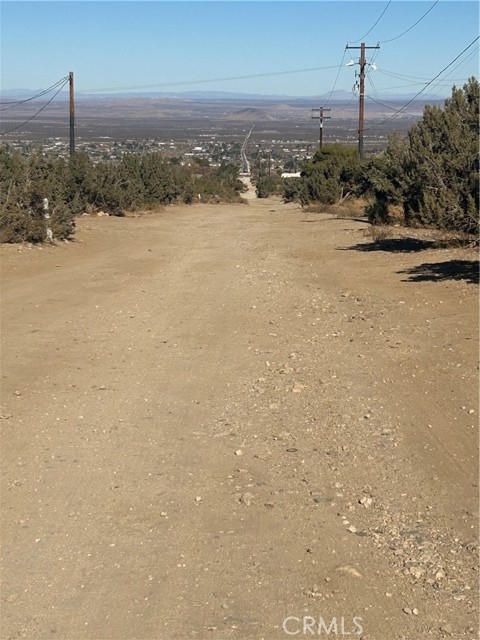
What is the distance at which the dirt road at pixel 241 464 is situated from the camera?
500cm

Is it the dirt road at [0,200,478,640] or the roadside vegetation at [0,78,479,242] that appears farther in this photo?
the roadside vegetation at [0,78,479,242]

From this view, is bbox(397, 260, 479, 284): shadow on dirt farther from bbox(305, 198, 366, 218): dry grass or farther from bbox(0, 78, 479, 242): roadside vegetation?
bbox(305, 198, 366, 218): dry grass

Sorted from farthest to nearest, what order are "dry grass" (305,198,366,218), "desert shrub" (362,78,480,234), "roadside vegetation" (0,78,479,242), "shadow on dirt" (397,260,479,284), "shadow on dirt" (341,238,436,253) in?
"dry grass" (305,198,366,218) → "shadow on dirt" (341,238,436,253) → "roadside vegetation" (0,78,479,242) → "desert shrub" (362,78,480,234) → "shadow on dirt" (397,260,479,284)

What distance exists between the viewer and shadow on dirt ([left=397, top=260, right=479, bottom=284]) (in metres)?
15.4

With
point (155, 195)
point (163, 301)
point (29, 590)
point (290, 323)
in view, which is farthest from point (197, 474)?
point (155, 195)

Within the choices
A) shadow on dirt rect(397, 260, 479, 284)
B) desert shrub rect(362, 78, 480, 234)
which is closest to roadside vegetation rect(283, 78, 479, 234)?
desert shrub rect(362, 78, 480, 234)

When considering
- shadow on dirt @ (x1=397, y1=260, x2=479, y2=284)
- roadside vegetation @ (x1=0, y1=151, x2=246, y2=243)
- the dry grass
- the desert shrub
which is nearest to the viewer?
shadow on dirt @ (x1=397, y1=260, x2=479, y2=284)

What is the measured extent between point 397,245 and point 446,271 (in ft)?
16.1

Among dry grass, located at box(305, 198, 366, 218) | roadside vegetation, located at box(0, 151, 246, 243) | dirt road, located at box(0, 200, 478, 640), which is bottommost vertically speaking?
dirt road, located at box(0, 200, 478, 640)

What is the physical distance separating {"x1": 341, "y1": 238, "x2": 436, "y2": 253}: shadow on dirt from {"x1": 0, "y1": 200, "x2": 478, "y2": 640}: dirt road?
204 inches

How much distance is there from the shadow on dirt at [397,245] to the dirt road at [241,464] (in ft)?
17.0

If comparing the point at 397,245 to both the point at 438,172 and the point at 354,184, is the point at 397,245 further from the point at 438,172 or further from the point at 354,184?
the point at 354,184

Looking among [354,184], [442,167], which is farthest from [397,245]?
[354,184]

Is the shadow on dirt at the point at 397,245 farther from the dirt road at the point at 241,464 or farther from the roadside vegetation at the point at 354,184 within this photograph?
the dirt road at the point at 241,464
